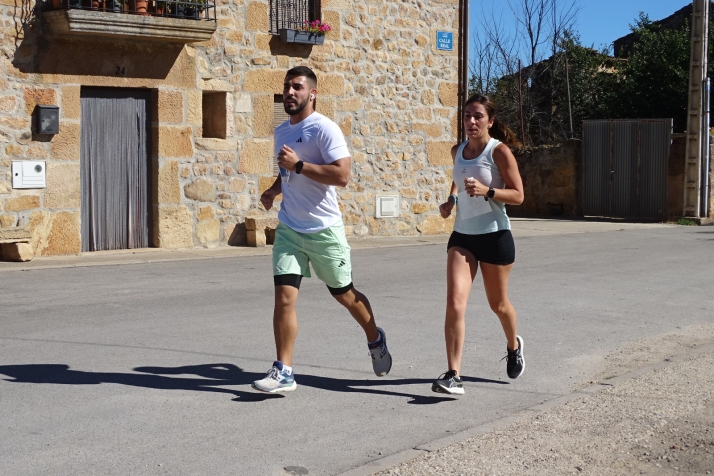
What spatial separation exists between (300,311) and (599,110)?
22.3 meters

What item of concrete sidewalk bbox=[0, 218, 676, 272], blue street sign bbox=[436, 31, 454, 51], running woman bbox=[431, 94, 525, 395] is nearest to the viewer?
running woman bbox=[431, 94, 525, 395]

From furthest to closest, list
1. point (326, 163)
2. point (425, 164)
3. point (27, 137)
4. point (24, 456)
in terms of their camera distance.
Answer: point (425, 164) → point (27, 137) → point (326, 163) → point (24, 456)

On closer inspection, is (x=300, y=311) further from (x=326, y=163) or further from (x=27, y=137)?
(x=27, y=137)

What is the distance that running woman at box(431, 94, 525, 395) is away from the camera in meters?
5.71

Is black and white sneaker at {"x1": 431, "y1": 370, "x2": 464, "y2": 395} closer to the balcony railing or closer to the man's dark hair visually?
the man's dark hair

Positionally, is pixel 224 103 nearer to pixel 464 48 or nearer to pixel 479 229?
pixel 464 48

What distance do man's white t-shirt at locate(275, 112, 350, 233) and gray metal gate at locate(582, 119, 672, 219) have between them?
695 inches

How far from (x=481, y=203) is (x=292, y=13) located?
10.5 meters

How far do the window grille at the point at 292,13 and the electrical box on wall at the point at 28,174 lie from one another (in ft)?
14.1

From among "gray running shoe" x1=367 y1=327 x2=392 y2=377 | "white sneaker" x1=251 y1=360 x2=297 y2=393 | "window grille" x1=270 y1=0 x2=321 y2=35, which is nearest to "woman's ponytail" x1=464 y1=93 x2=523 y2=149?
"gray running shoe" x1=367 y1=327 x2=392 y2=377

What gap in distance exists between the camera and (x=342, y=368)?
6469 millimetres

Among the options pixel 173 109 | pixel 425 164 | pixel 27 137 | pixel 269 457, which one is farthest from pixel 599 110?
pixel 269 457

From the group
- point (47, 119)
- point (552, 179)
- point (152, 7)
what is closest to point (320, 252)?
point (47, 119)

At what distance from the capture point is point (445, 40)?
57.8 ft
